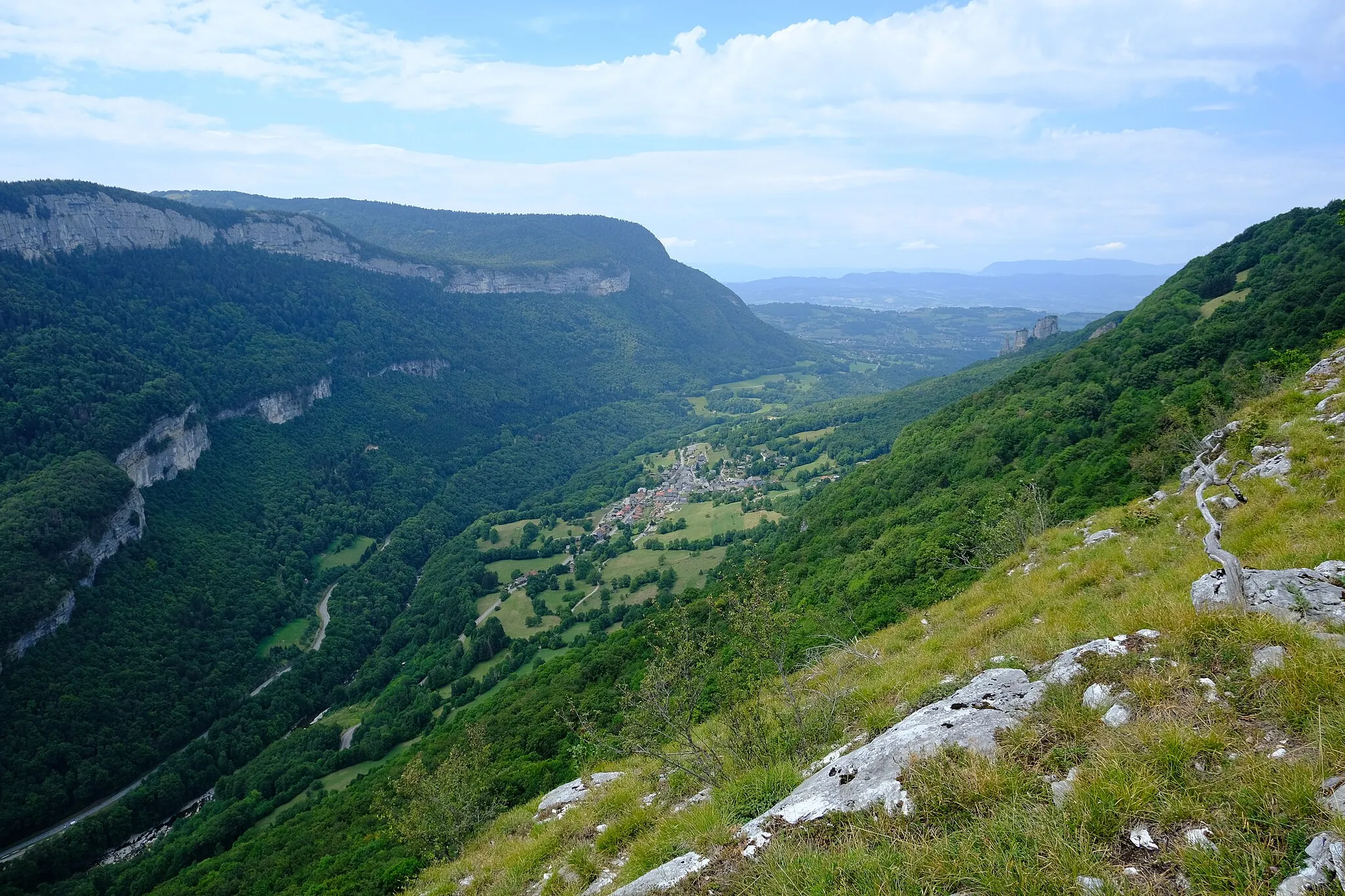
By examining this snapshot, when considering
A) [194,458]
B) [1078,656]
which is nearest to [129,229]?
[194,458]

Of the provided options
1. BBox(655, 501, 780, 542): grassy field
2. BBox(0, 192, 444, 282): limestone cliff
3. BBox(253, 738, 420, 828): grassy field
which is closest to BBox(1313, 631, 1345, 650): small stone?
BBox(253, 738, 420, 828): grassy field

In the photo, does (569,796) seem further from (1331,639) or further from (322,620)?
(322,620)

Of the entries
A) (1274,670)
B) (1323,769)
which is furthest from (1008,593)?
(1323,769)

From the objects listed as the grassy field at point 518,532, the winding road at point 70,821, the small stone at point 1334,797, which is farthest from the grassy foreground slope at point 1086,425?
the grassy field at point 518,532

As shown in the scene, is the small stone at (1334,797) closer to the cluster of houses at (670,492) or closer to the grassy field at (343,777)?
the grassy field at (343,777)

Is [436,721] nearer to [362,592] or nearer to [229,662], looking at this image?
[229,662]
